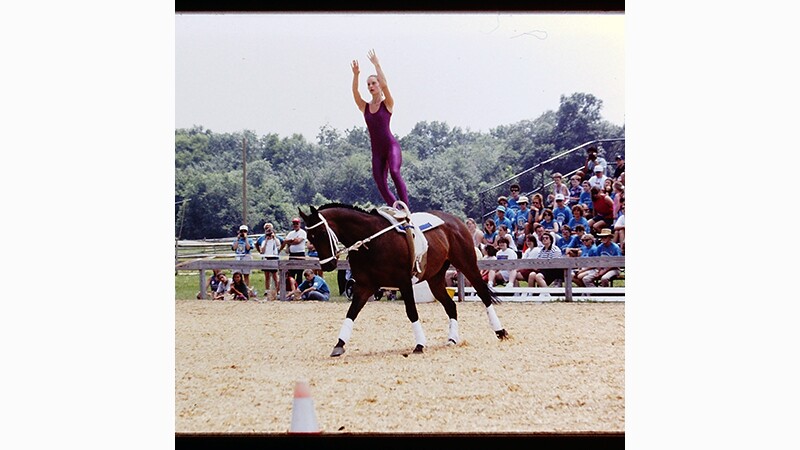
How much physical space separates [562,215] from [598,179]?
0.41 metres

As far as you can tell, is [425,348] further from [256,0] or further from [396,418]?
[256,0]

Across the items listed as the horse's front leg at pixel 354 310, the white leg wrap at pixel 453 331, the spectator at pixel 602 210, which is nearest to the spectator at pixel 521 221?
the spectator at pixel 602 210

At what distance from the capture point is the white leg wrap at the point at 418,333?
24.1 feet

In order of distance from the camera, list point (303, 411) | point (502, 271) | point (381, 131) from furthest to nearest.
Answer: point (502, 271) → point (381, 131) → point (303, 411)

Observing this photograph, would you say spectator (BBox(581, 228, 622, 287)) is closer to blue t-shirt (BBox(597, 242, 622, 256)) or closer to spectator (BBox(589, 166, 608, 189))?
blue t-shirt (BBox(597, 242, 622, 256))

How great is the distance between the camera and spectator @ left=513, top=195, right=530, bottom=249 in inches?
297

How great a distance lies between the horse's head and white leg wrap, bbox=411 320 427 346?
751 millimetres

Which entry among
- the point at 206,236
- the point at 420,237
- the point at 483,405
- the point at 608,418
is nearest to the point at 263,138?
the point at 206,236

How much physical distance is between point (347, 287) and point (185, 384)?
1.33 meters

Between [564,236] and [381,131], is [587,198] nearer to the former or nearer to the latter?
[564,236]

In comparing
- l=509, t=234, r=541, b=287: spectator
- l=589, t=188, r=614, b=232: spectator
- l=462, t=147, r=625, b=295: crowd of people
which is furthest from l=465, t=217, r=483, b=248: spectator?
l=589, t=188, r=614, b=232: spectator

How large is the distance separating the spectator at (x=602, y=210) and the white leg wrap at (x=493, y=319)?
98 centimetres

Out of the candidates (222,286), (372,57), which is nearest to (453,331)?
(222,286)

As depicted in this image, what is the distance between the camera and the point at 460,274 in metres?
7.69
